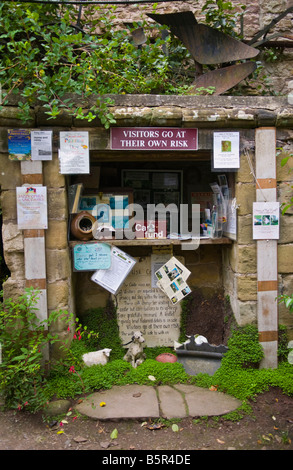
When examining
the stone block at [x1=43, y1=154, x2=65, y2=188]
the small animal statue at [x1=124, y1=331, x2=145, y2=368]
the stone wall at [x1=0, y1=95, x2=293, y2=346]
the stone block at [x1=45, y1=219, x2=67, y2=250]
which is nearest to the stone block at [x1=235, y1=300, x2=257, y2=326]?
the stone wall at [x1=0, y1=95, x2=293, y2=346]

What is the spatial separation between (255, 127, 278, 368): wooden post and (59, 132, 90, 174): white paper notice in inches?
64.7

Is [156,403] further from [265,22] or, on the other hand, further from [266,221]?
[265,22]

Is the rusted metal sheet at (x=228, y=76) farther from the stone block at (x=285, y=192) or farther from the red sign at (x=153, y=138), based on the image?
the stone block at (x=285, y=192)

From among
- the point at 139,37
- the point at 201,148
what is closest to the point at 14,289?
the point at 201,148

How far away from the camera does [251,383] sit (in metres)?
3.13

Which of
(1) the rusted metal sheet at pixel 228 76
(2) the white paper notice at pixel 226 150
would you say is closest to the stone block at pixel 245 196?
(2) the white paper notice at pixel 226 150

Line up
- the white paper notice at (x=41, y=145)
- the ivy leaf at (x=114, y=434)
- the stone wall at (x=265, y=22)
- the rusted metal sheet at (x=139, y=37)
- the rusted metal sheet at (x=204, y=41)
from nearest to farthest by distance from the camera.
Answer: the ivy leaf at (x=114, y=434), the white paper notice at (x=41, y=145), the rusted metal sheet at (x=204, y=41), the rusted metal sheet at (x=139, y=37), the stone wall at (x=265, y=22)

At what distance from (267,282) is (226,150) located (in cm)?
134

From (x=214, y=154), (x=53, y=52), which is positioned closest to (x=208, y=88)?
(x=214, y=154)

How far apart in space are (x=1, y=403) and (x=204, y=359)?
189cm

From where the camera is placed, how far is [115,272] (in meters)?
3.53

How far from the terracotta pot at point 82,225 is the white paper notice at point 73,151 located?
19.6 inches

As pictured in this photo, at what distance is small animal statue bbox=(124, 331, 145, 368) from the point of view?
351cm

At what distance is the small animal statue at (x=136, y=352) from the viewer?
3506mm
